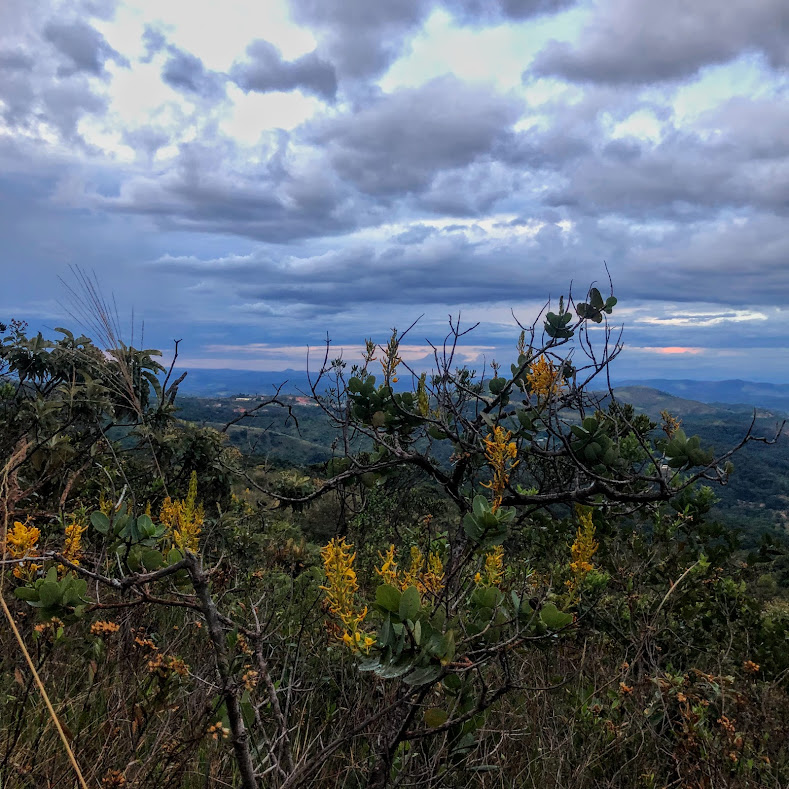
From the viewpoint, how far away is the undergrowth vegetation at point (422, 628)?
1.58 metres

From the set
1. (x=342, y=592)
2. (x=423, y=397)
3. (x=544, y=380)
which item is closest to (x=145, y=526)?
(x=342, y=592)

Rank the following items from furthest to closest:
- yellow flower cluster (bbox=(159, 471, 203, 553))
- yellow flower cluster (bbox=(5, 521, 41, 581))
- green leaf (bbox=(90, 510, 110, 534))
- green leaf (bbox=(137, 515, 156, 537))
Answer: yellow flower cluster (bbox=(159, 471, 203, 553)) < green leaf (bbox=(137, 515, 156, 537)) < green leaf (bbox=(90, 510, 110, 534)) < yellow flower cluster (bbox=(5, 521, 41, 581))

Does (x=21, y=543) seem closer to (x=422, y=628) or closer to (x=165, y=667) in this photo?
(x=165, y=667)

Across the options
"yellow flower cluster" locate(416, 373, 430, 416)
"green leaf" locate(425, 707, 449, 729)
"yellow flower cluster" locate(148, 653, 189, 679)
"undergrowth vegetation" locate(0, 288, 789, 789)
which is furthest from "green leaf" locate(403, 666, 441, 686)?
"yellow flower cluster" locate(416, 373, 430, 416)

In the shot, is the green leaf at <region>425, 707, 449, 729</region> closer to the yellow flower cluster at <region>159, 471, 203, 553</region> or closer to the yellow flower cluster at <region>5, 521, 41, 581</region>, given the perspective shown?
the yellow flower cluster at <region>159, 471, 203, 553</region>

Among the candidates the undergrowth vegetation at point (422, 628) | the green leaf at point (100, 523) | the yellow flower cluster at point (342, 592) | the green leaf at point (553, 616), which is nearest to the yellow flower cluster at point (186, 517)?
the undergrowth vegetation at point (422, 628)

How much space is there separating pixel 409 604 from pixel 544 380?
4.38ft

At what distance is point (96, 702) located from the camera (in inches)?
107

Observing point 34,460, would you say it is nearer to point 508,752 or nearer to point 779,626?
point 508,752

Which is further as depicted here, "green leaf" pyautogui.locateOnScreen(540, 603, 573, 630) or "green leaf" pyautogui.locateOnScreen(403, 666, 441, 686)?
"green leaf" pyautogui.locateOnScreen(540, 603, 573, 630)

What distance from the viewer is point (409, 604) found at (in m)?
1.31

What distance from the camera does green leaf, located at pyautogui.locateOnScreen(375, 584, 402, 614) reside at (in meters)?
1.31

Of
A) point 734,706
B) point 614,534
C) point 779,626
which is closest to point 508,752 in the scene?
point 734,706

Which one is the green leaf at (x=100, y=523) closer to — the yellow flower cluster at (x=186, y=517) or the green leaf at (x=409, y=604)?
the yellow flower cluster at (x=186, y=517)
